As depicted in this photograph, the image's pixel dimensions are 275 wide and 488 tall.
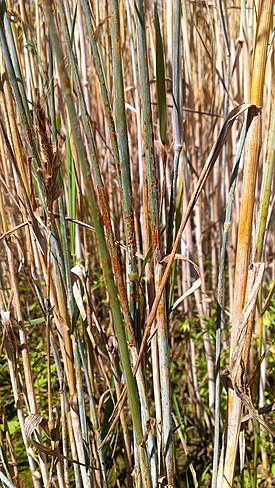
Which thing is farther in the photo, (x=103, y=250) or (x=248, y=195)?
(x=248, y=195)

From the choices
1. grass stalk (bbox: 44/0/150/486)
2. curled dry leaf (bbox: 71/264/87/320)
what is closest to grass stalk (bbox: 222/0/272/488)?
grass stalk (bbox: 44/0/150/486)

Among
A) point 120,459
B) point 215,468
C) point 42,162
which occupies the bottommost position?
point 120,459

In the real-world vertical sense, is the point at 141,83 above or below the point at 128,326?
above

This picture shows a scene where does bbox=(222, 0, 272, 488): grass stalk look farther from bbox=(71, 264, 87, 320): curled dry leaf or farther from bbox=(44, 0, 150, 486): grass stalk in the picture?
bbox=(71, 264, 87, 320): curled dry leaf

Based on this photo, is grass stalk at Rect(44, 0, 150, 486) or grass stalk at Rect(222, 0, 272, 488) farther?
grass stalk at Rect(222, 0, 272, 488)

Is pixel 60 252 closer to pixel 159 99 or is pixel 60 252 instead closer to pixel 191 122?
pixel 159 99

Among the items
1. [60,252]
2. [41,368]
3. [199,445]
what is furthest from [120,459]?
[60,252]

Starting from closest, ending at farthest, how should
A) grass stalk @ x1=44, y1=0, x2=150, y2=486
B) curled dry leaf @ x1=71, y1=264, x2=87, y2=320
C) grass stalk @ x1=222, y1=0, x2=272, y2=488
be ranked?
grass stalk @ x1=44, y1=0, x2=150, y2=486 < grass stalk @ x1=222, y1=0, x2=272, y2=488 < curled dry leaf @ x1=71, y1=264, x2=87, y2=320

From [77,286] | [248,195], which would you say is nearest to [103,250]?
[248,195]

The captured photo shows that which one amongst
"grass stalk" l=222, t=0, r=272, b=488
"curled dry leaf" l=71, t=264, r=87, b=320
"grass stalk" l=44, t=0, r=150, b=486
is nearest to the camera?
"grass stalk" l=44, t=0, r=150, b=486

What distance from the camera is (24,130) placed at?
54 cm

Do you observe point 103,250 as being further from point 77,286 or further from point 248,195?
point 77,286

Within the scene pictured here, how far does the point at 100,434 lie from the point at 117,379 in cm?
8

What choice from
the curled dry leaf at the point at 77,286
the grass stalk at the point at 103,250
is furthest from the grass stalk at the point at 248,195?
the curled dry leaf at the point at 77,286
